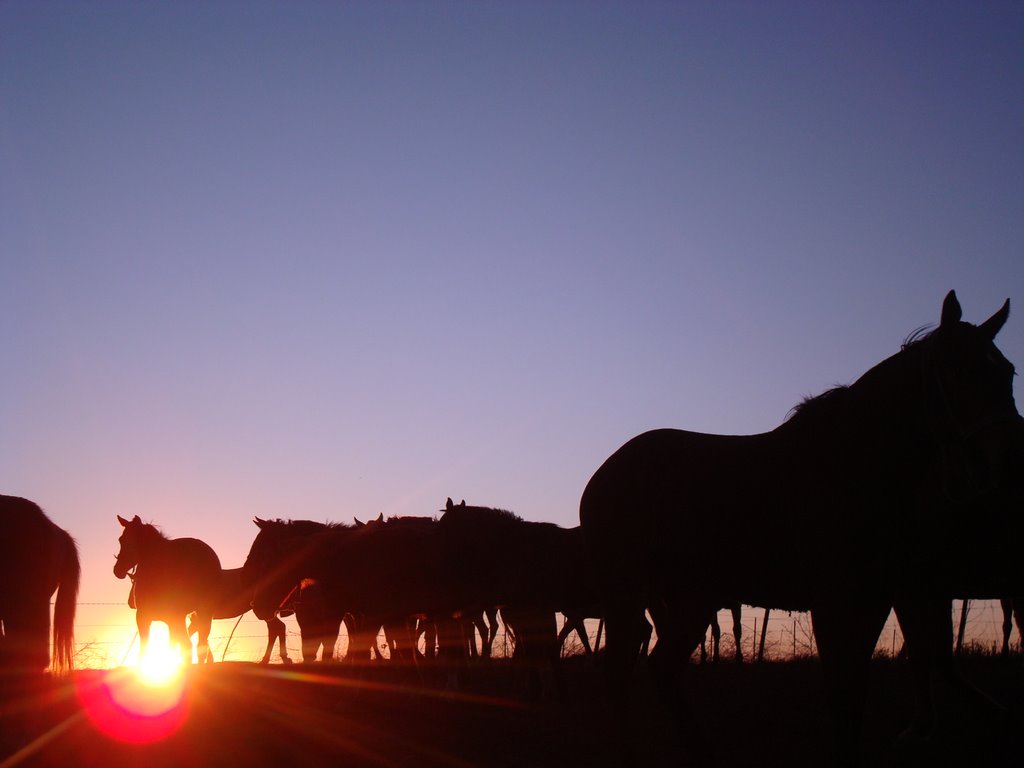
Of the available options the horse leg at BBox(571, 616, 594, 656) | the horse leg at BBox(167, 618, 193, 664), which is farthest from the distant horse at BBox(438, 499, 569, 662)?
the horse leg at BBox(167, 618, 193, 664)

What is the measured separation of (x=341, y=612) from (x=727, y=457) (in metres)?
8.53

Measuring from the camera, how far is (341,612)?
13.7 meters

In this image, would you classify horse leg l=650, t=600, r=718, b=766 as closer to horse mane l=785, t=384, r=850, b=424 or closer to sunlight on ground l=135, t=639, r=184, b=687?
horse mane l=785, t=384, r=850, b=424

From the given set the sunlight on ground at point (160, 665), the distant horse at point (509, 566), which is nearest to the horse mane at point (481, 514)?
the distant horse at point (509, 566)

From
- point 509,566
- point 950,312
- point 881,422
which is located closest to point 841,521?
point 881,422

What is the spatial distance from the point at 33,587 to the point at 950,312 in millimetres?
10708

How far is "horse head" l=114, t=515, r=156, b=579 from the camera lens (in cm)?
1734

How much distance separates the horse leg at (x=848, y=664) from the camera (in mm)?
5230

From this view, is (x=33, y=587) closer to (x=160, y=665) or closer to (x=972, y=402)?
(x=160, y=665)

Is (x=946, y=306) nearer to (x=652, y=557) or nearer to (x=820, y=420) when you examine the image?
(x=820, y=420)

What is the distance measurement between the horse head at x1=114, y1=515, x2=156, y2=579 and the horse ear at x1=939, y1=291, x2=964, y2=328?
15.4 metres

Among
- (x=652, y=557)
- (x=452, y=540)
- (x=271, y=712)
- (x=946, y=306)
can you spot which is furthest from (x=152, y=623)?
(x=946, y=306)

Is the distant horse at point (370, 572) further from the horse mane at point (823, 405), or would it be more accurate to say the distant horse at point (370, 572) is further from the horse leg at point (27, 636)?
the horse mane at point (823, 405)

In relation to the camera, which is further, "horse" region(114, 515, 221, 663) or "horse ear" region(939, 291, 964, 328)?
"horse" region(114, 515, 221, 663)
